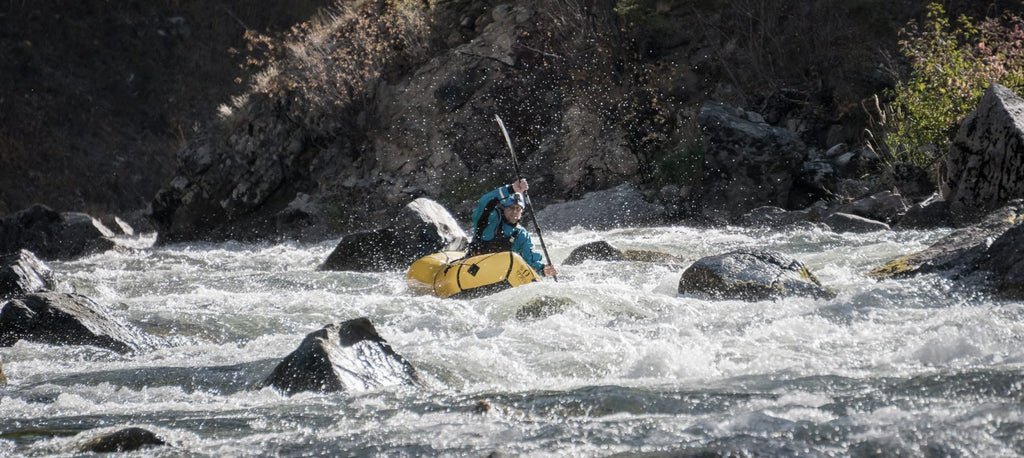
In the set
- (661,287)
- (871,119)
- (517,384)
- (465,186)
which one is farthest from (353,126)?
(517,384)

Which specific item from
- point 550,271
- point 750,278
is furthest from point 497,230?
point 750,278

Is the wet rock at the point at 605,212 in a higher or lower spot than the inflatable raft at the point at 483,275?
lower

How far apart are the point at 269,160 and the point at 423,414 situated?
41.0 feet

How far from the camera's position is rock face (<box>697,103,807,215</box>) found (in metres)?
11.6

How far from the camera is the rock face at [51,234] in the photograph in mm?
14000

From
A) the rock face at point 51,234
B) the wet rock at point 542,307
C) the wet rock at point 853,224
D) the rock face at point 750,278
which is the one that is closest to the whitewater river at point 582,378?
the wet rock at point 542,307

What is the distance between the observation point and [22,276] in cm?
818

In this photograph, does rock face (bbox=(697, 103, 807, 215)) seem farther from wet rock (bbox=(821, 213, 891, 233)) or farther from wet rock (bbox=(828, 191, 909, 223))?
wet rock (bbox=(821, 213, 891, 233))

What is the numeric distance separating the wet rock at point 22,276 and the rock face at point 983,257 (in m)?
6.74

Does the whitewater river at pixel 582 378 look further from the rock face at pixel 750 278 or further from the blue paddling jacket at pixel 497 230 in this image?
the blue paddling jacket at pixel 497 230

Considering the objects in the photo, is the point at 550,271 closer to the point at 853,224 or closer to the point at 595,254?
the point at 595,254

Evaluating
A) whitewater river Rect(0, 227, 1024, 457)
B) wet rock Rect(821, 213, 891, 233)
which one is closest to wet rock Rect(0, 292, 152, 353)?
whitewater river Rect(0, 227, 1024, 457)

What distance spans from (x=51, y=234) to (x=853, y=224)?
1129cm

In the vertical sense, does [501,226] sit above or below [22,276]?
below
